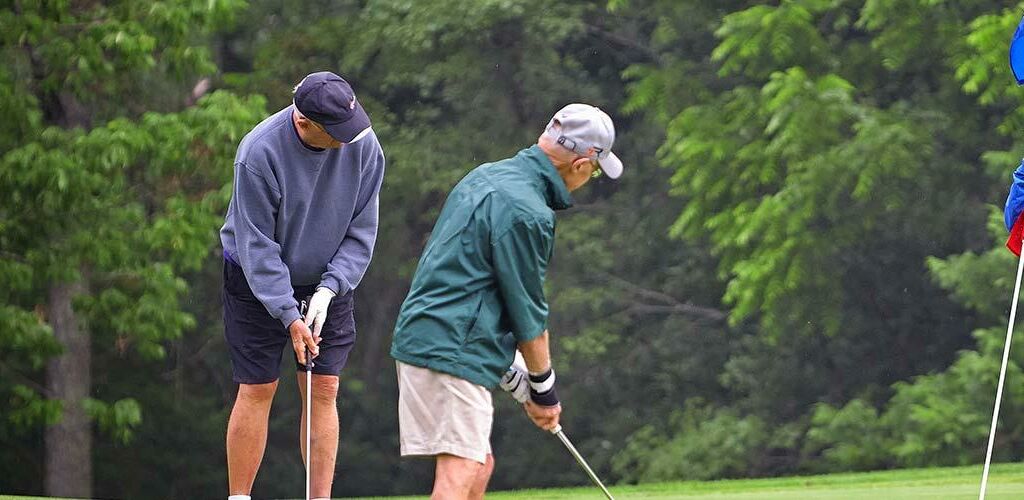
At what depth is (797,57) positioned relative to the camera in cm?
1599

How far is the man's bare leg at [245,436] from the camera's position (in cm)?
448

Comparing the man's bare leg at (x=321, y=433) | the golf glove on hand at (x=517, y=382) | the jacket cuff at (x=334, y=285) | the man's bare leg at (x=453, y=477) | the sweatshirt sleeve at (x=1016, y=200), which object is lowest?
the man's bare leg at (x=321, y=433)

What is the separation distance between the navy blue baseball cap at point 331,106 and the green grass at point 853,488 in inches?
93.0

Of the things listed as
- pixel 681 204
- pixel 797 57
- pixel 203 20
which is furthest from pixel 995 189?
pixel 203 20

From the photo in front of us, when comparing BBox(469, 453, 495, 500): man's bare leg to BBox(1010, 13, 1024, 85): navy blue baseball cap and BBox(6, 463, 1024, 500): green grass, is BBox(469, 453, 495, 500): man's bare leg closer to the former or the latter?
BBox(1010, 13, 1024, 85): navy blue baseball cap

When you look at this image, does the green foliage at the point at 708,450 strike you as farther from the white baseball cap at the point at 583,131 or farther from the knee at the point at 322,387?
the white baseball cap at the point at 583,131

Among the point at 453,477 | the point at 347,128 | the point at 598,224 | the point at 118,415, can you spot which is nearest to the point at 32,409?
the point at 118,415

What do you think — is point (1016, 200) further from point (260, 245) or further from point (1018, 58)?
point (260, 245)

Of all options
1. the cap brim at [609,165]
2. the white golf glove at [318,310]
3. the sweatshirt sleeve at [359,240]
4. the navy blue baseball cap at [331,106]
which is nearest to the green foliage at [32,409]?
the sweatshirt sleeve at [359,240]

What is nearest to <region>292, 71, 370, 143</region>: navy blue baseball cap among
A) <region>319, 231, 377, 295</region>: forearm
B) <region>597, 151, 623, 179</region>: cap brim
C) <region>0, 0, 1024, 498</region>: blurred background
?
<region>319, 231, 377, 295</region>: forearm

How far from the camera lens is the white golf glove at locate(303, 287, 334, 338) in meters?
4.36

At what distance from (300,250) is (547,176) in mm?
982

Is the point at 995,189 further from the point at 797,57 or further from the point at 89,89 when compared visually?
the point at 89,89

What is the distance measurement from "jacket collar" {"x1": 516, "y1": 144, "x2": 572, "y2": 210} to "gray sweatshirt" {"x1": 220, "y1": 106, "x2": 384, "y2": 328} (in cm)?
83
